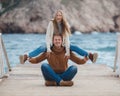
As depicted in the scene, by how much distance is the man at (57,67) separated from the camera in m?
10.5

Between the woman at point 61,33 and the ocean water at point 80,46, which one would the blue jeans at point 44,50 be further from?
the ocean water at point 80,46

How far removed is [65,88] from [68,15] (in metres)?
67.9

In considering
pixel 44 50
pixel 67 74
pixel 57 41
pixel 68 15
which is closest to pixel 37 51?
pixel 44 50

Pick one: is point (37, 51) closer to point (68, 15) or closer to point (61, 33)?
point (61, 33)

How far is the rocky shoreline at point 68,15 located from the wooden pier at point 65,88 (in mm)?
59414

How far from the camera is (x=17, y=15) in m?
75.7

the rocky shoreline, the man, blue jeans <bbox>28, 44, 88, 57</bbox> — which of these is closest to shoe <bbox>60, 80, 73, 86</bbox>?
the man

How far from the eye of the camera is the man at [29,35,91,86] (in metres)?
10.5

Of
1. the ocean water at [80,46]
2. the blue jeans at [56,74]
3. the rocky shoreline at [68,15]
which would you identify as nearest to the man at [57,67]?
the blue jeans at [56,74]

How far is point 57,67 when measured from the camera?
10.6 m

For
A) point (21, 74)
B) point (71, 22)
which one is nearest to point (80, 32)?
point (71, 22)

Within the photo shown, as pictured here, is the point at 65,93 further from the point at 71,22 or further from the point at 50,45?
the point at 71,22

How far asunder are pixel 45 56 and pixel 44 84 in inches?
24.2

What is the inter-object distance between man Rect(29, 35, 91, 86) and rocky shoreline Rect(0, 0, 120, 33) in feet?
203
